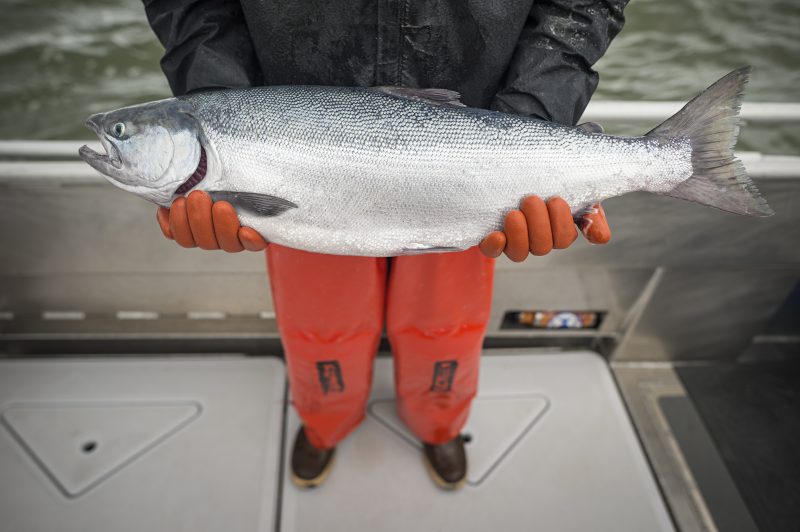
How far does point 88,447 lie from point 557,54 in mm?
2212

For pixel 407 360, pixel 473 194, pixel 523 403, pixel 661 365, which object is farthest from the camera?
Result: pixel 661 365

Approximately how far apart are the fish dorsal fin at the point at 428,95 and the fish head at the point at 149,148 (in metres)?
0.51

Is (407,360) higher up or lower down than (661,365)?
higher up

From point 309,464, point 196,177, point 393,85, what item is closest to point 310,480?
point 309,464

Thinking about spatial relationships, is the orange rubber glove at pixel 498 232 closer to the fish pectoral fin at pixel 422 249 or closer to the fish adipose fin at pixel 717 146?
the fish pectoral fin at pixel 422 249

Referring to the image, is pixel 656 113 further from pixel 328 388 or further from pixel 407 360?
pixel 328 388

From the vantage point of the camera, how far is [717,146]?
129cm

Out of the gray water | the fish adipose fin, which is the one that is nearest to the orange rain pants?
the fish adipose fin

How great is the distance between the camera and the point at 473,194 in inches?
52.2

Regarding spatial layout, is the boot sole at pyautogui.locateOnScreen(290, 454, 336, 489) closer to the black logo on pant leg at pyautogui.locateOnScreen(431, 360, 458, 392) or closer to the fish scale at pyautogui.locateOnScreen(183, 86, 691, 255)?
the black logo on pant leg at pyautogui.locateOnScreen(431, 360, 458, 392)

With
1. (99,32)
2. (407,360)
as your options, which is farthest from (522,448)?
(99,32)

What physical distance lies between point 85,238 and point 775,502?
292cm

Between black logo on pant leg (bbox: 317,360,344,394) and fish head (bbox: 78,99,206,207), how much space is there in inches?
28.3

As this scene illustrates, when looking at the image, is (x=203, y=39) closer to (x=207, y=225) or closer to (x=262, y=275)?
(x=207, y=225)
